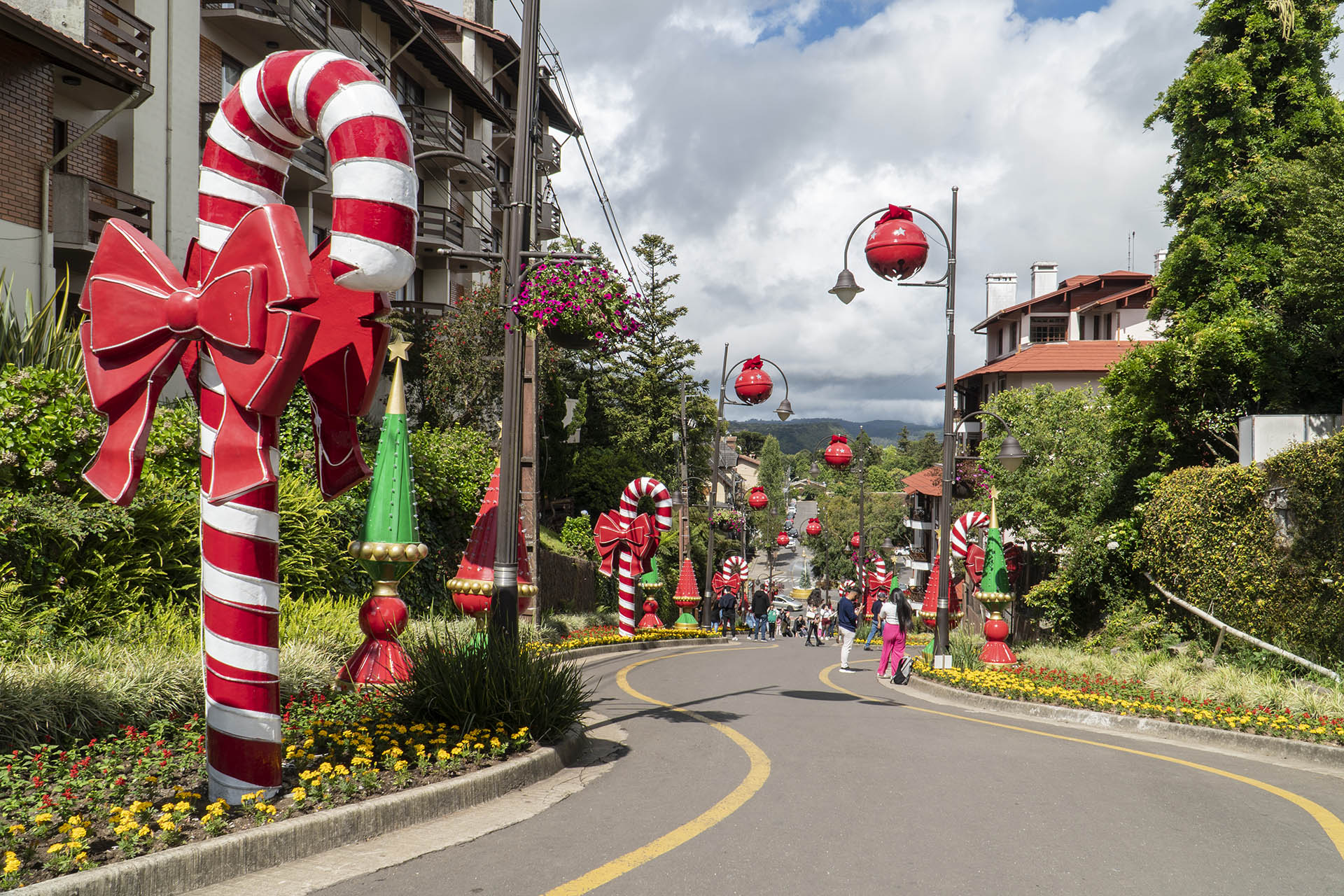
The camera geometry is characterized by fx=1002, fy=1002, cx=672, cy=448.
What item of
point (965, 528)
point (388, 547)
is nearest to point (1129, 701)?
point (388, 547)

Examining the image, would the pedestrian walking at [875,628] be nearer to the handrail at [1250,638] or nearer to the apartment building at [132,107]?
the handrail at [1250,638]

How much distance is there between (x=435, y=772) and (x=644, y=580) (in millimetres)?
17530

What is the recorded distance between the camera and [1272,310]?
1866cm

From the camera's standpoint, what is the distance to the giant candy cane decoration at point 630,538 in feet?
74.3

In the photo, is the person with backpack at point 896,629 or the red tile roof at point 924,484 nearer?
the person with backpack at point 896,629

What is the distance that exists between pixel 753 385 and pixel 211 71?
1405 centimetres

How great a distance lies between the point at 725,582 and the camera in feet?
136

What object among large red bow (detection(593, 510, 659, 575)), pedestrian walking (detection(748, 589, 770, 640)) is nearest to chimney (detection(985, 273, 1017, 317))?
pedestrian walking (detection(748, 589, 770, 640))

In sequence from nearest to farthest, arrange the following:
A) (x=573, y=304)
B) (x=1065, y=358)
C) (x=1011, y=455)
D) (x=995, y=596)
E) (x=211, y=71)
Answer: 1. (x=573, y=304)
2. (x=1011, y=455)
3. (x=995, y=596)
4. (x=211, y=71)
5. (x=1065, y=358)

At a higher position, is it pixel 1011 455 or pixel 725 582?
pixel 1011 455

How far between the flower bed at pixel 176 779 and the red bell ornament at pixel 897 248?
7.68 meters

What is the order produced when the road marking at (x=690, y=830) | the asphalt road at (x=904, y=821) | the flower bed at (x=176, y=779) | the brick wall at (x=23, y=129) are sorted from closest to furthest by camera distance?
1. the flower bed at (x=176, y=779)
2. the road marking at (x=690, y=830)
3. the asphalt road at (x=904, y=821)
4. the brick wall at (x=23, y=129)

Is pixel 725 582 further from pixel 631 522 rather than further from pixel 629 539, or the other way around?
pixel 629 539

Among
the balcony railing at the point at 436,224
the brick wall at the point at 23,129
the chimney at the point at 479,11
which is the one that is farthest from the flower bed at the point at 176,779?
the chimney at the point at 479,11
